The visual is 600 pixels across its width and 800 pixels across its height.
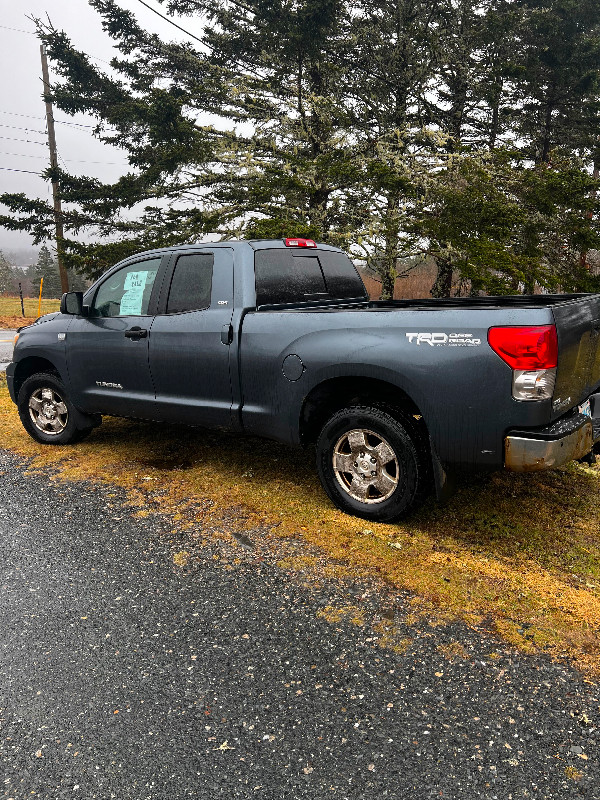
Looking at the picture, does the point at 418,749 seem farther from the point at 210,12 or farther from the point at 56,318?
the point at 210,12

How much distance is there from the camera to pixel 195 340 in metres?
4.52

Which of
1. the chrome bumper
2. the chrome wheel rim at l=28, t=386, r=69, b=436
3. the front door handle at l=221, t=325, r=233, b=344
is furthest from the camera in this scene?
the chrome wheel rim at l=28, t=386, r=69, b=436

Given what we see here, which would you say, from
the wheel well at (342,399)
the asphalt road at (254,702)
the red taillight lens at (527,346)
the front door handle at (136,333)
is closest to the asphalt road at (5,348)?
the front door handle at (136,333)

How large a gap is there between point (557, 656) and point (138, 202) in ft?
59.8

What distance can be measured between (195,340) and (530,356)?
2.57 metres

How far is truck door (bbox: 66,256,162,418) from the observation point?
16.2 feet

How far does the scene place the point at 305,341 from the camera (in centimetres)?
390

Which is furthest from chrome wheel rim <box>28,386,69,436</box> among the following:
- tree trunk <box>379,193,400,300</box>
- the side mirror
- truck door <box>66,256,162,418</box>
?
tree trunk <box>379,193,400,300</box>

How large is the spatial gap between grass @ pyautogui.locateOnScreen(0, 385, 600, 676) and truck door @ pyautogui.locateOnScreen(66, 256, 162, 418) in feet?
2.05

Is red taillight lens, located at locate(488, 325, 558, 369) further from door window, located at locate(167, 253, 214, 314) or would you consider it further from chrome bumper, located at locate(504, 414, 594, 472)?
door window, located at locate(167, 253, 214, 314)

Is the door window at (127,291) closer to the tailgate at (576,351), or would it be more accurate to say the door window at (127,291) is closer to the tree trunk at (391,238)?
the tailgate at (576,351)

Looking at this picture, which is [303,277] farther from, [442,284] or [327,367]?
[442,284]

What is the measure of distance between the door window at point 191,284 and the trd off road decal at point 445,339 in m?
1.88

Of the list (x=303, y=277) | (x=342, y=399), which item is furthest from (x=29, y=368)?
(x=342, y=399)
